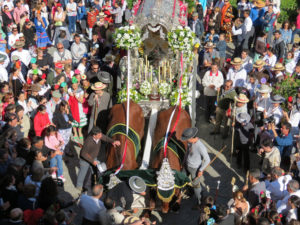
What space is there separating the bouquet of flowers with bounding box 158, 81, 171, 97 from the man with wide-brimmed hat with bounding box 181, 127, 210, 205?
2.85m

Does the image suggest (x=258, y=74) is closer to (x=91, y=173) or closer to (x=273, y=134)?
(x=273, y=134)

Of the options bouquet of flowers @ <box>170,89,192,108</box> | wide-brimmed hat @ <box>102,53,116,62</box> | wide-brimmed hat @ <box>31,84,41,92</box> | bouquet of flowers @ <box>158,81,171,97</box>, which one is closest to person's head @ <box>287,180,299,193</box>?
bouquet of flowers @ <box>170,89,192,108</box>

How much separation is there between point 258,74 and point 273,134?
2.72 metres

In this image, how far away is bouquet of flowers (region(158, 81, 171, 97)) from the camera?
1223 centimetres

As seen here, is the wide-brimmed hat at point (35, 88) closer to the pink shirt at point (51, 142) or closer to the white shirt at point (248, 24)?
the pink shirt at point (51, 142)

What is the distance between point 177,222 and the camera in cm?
945

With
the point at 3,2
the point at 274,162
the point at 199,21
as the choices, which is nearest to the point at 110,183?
the point at 274,162

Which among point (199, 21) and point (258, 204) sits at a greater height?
point (199, 21)

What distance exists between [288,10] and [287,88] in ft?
28.6

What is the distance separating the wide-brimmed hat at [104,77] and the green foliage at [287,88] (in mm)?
4471

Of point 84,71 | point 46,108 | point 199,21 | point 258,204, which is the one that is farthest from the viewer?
point 199,21

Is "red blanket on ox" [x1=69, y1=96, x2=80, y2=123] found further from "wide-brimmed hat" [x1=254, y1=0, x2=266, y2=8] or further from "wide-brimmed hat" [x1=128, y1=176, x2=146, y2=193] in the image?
"wide-brimmed hat" [x1=254, y1=0, x2=266, y2=8]

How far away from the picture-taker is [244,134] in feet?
35.4

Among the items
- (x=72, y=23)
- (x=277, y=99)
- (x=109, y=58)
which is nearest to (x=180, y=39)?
(x=109, y=58)
